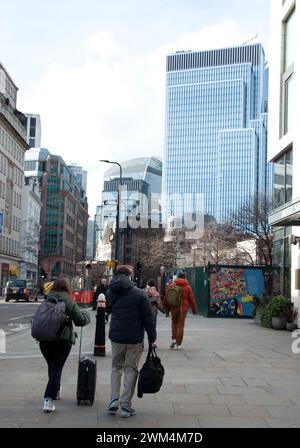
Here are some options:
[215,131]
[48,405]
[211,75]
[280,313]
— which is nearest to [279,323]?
[280,313]

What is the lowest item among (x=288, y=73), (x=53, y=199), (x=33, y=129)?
(x=288, y=73)

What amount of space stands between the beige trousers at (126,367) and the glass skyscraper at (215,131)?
47.8 metres

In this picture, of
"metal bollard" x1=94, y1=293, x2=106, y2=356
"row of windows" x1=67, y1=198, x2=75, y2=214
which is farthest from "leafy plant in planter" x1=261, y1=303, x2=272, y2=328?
"row of windows" x1=67, y1=198, x2=75, y2=214

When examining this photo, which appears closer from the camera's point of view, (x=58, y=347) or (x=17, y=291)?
(x=58, y=347)

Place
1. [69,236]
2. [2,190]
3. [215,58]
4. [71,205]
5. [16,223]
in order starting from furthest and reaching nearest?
[215,58] → [71,205] → [69,236] → [16,223] → [2,190]

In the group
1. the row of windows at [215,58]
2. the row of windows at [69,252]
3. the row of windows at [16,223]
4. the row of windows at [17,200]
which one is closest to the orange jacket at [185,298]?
the row of windows at [16,223]

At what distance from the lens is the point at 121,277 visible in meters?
7.10

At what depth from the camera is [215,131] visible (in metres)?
112

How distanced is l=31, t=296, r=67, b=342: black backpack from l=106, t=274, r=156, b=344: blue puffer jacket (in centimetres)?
62

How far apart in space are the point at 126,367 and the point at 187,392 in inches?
66.3

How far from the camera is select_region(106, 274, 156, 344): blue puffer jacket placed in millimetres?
6852

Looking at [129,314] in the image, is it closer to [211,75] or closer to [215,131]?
[215,131]

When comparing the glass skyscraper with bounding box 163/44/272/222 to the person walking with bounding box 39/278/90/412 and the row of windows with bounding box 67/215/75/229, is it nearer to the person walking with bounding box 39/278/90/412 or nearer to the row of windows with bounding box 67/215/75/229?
the row of windows with bounding box 67/215/75/229

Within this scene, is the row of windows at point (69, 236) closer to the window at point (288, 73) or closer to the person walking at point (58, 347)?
the window at point (288, 73)
